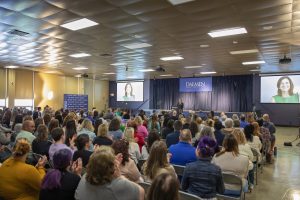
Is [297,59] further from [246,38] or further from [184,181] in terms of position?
[184,181]

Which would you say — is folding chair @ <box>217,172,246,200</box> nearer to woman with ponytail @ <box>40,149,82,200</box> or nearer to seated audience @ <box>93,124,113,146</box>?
woman with ponytail @ <box>40,149,82,200</box>

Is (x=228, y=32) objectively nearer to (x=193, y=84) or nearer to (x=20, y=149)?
(x=20, y=149)

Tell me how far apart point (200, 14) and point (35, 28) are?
4.02 metres

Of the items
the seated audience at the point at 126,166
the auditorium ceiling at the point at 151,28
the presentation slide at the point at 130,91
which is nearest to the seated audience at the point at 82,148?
the seated audience at the point at 126,166

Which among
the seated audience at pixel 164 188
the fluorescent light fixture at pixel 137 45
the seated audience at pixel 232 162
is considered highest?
the fluorescent light fixture at pixel 137 45

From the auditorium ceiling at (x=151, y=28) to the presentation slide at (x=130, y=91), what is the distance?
1074 centimetres

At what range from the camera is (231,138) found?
3.18 meters

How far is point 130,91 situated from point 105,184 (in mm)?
19098

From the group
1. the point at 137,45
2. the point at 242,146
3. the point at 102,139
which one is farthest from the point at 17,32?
the point at 242,146

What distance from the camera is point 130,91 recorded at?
2072 cm

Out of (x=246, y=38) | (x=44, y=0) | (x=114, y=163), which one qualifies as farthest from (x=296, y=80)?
(x=114, y=163)

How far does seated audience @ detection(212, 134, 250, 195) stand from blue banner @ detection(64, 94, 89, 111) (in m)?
14.5

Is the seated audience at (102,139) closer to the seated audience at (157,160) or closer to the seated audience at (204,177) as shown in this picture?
the seated audience at (157,160)

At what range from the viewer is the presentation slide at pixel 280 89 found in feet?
46.2
